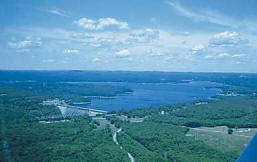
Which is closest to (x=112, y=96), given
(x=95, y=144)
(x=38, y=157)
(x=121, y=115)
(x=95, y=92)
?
(x=95, y=92)

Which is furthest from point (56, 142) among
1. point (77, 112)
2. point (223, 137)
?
point (77, 112)

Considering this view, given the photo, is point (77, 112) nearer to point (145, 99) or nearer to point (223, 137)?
point (223, 137)

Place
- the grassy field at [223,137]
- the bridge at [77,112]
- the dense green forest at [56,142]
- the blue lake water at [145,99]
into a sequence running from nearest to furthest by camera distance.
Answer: the dense green forest at [56,142], the grassy field at [223,137], the bridge at [77,112], the blue lake water at [145,99]

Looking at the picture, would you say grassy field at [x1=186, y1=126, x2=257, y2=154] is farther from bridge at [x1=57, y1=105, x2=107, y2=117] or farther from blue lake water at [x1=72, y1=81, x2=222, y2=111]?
blue lake water at [x1=72, y1=81, x2=222, y2=111]

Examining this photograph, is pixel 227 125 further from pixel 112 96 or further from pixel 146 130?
pixel 112 96

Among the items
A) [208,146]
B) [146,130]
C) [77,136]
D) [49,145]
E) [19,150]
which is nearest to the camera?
[19,150]

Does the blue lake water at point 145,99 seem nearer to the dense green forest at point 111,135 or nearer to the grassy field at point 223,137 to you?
the dense green forest at point 111,135

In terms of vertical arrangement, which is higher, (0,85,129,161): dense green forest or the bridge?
(0,85,129,161): dense green forest

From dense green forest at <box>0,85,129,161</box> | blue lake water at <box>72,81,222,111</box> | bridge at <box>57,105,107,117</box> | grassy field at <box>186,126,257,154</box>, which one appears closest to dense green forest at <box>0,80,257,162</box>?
dense green forest at <box>0,85,129,161</box>

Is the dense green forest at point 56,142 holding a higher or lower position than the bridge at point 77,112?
higher

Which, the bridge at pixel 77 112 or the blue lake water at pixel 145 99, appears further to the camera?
the blue lake water at pixel 145 99

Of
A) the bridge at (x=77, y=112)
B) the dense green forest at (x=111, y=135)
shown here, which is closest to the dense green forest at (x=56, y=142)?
the dense green forest at (x=111, y=135)
